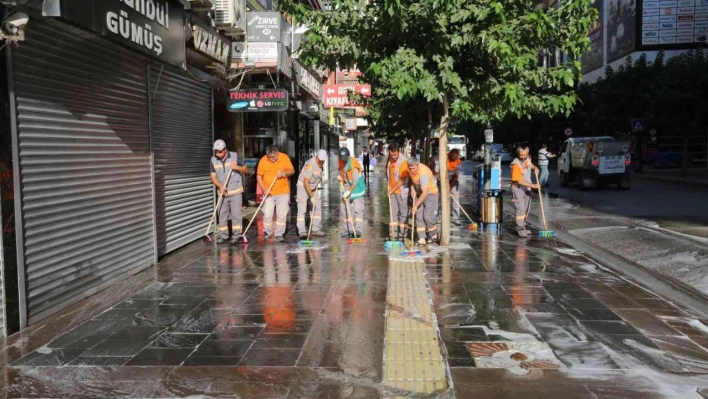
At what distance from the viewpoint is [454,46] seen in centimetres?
944

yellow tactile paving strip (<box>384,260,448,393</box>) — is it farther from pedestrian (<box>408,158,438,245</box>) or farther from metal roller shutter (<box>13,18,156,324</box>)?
metal roller shutter (<box>13,18,156,324</box>)

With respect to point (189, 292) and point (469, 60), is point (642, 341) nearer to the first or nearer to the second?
point (189, 292)

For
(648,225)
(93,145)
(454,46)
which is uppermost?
(454,46)

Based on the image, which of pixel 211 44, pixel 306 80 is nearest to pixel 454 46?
pixel 211 44

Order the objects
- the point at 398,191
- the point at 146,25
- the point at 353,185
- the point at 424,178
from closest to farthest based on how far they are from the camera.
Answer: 1. the point at 146,25
2. the point at 424,178
3. the point at 398,191
4. the point at 353,185

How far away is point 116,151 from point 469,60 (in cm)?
579

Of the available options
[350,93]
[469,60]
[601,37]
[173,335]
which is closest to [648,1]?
[601,37]

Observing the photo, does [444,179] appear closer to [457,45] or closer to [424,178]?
[424,178]

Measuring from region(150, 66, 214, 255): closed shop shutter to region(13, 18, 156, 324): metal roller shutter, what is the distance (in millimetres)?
689

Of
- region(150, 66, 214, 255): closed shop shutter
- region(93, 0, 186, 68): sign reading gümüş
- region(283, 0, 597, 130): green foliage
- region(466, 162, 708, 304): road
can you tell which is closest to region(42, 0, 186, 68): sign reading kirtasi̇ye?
region(93, 0, 186, 68): sign reading gümüş

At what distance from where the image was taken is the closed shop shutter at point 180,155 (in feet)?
32.6

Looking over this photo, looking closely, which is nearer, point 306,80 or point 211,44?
point 211,44

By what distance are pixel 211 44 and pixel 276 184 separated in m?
2.70

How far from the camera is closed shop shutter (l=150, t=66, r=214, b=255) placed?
32.6 feet
